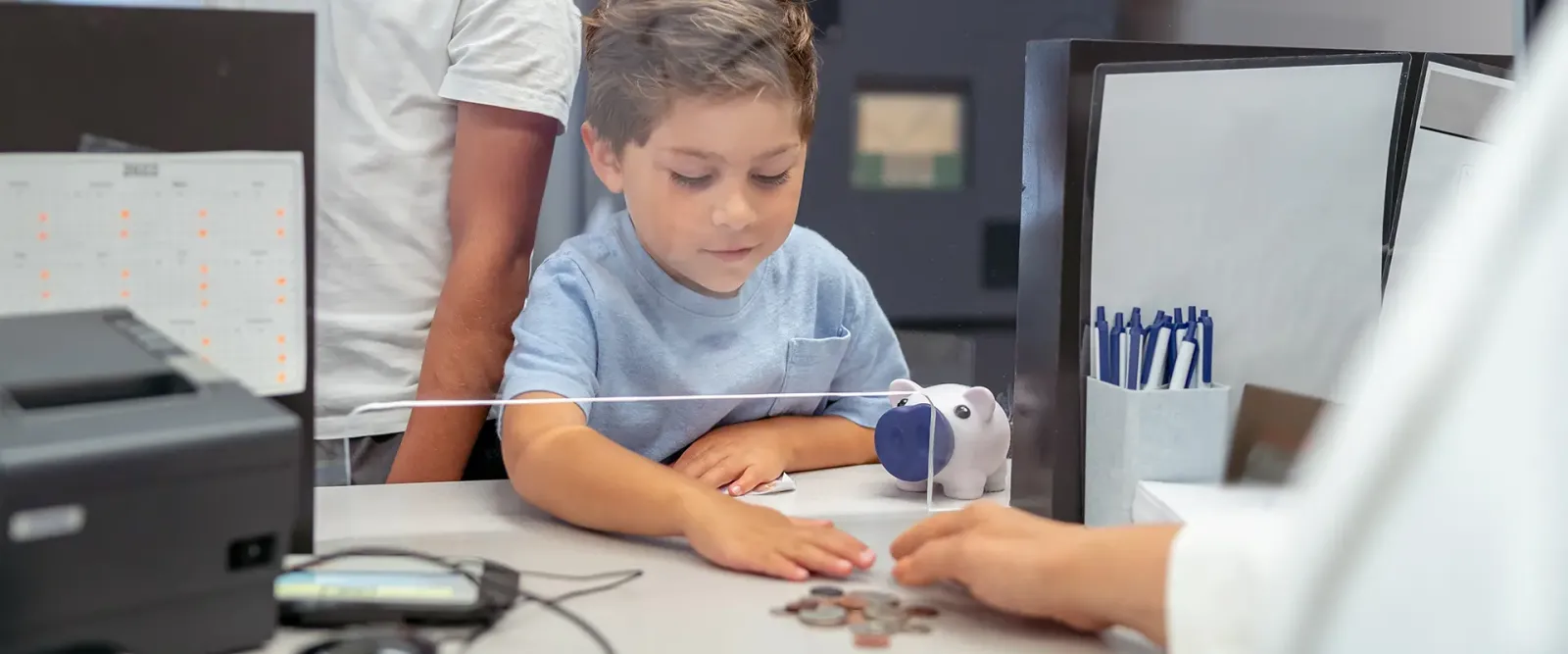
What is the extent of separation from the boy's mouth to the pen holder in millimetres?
263

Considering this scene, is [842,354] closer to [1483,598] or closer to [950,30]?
[950,30]

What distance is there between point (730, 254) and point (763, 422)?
0.41 feet

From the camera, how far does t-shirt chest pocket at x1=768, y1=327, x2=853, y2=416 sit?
835mm

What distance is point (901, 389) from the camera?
2.77 ft

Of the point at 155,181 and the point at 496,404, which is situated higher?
the point at 155,181

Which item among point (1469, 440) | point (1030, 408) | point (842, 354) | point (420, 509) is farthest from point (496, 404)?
point (1469, 440)

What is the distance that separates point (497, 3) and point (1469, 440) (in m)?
0.62

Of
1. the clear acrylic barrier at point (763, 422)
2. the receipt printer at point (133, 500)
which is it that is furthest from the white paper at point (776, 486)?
the receipt printer at point (133, 500)

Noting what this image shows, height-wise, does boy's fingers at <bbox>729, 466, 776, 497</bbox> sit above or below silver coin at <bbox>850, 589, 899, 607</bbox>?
above

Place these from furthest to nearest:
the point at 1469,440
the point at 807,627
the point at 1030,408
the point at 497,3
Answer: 1. the point at 1030,408
2. the point at 497,3
3. the point at 807,627
4. the point at 1469,440

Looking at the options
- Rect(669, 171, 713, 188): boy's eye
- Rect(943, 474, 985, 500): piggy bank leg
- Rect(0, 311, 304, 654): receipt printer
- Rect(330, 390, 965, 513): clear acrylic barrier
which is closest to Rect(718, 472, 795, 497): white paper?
Rect(330, 390, 965, 513): clear acrylic barrier

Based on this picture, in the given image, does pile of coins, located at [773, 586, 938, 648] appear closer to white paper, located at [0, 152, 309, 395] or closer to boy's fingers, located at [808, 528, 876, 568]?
boy's fingers, located at [808, 528, 876, 568]

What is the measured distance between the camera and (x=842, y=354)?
0.85 metres

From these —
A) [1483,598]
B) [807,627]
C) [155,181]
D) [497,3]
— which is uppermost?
[497,3]
